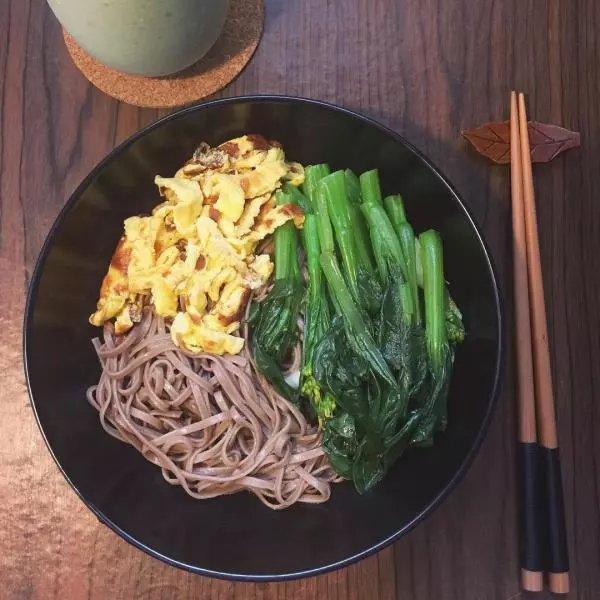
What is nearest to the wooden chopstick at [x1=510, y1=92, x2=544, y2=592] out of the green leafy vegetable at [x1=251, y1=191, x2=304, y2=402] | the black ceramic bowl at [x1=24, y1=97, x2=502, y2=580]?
the black ceramic bowl at [x1=24, y1=97, x2=502, y2=580]

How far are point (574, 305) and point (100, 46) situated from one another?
1426 mm

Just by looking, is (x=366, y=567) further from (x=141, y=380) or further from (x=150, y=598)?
(x=141, y=380)

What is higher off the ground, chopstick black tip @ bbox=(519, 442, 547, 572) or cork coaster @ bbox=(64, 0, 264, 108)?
cork coaster @ bbox=(64, 0, 264, 108)

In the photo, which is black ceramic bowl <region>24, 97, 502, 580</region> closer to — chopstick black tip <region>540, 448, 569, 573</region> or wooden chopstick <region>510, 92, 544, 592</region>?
wooden chopstick <region>510, 92, 544, 592</region>

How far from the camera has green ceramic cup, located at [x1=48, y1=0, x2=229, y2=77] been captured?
135 cm

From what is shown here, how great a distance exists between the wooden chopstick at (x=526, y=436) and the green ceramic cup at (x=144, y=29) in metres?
0.96

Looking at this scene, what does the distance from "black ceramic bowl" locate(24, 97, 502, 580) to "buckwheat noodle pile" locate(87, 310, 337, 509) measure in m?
0.04

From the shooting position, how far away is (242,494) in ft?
4.93

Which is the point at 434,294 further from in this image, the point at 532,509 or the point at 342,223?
the point at 532,509

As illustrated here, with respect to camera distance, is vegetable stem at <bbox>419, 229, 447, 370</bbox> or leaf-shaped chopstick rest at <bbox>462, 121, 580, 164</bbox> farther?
leaf-shaped chopstick rest at <bbox>462, 121, 580, 164</bbox>

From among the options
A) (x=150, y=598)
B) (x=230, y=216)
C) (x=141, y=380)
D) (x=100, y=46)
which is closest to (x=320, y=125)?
(x=230, y=216)

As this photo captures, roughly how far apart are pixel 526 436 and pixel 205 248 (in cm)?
93

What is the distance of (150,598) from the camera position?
1520mm

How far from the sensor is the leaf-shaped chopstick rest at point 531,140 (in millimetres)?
1670
